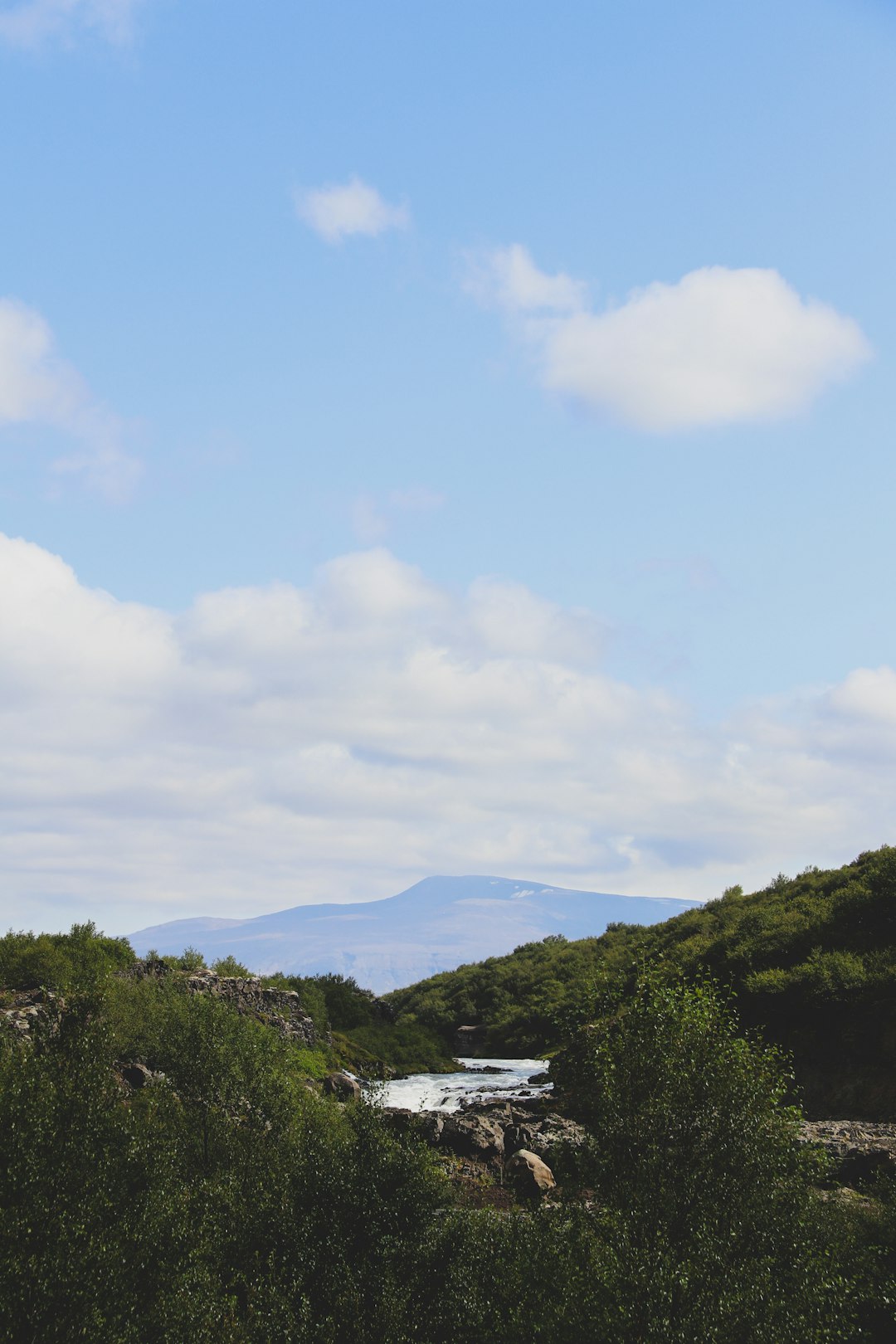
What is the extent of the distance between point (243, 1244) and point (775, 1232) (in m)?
21.7

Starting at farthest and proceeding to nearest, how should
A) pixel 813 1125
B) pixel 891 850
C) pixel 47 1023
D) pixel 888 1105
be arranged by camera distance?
pixel 891 850, pixel 888 1105, pixel 813 1125, pixel 47 1023

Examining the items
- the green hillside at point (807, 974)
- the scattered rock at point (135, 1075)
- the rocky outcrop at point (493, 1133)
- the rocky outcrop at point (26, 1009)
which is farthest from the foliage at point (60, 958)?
the green hillside at point (807, 974)

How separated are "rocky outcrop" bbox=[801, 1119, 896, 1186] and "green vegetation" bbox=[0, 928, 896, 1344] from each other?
10.5 metres

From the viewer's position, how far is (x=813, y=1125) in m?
63.1

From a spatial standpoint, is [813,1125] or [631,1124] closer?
[631,1124]

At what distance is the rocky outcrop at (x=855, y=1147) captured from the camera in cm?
5466

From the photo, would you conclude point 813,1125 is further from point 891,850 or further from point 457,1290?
point 891,850

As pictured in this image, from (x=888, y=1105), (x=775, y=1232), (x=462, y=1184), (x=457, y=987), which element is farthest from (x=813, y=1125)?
(x=457, y=987)

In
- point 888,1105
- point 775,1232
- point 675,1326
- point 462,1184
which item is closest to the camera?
point 675,1326

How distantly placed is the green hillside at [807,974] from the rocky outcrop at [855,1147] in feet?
25.9

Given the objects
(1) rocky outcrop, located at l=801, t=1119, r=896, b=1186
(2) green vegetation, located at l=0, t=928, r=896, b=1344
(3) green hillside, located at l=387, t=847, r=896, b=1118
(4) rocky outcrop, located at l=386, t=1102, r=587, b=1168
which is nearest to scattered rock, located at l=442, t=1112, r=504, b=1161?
(4) rocky outcrop, located at l=386, t=1102, r=587, b=1168

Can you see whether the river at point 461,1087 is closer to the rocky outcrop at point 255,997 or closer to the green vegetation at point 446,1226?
the rocky outcrop at point 255,997

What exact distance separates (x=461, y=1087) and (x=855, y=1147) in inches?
2010

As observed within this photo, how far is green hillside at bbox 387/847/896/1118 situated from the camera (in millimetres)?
77562
